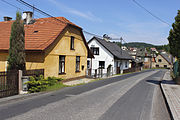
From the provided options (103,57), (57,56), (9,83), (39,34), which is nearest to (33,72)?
(9,83)

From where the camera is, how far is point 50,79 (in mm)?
12922

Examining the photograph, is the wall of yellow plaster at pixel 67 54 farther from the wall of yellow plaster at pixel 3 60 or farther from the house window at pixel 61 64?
the wall of yellow plaster at pixel 3 60

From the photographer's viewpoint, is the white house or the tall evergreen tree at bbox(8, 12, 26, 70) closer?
the tall evergreen tree at bbox(8, 12, 26, 70)

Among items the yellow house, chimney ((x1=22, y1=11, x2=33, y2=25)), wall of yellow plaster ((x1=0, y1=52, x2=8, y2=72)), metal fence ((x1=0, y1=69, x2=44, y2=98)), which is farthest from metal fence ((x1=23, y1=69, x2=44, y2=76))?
chimney ((x1=22, y1=11, x2=33, y2=25))

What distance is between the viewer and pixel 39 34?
15.2 meters

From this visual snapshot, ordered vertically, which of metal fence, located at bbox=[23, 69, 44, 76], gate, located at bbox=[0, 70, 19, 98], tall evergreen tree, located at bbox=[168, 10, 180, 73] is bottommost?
gate, located at bbox=[0, 70, 19, 98]

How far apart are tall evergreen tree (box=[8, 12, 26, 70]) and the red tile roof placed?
82.0 inches

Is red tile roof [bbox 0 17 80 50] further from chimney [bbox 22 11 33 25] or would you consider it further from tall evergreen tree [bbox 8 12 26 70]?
tall evergreen tree [bbox 8 12 26 70]

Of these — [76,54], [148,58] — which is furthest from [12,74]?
[148,58]

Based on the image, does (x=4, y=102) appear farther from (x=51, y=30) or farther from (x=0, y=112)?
(x=51, y=30)

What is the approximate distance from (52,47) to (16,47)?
3.81m

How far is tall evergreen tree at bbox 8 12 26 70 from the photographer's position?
10945 millimetres

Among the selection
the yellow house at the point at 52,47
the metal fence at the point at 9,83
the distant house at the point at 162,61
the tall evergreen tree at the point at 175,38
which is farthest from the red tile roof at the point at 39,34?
the distant house at the point at 162,61

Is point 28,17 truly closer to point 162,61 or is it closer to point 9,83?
point 9,83
